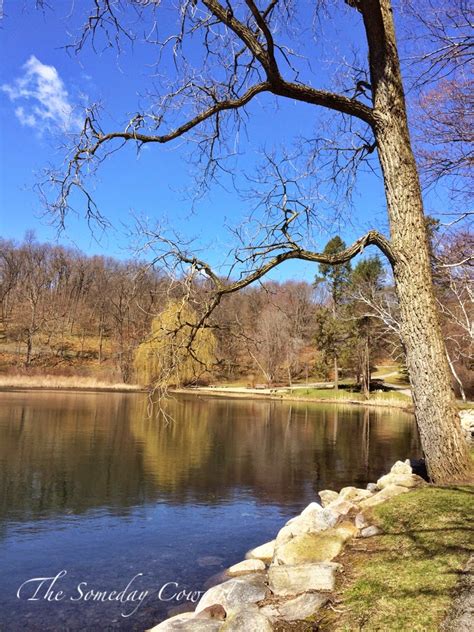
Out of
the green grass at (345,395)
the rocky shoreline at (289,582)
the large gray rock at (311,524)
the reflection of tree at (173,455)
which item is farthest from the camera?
the green grass at (345,395)

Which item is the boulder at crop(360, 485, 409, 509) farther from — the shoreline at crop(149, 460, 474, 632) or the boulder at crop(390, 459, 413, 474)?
the boulder at crop(390, 459, 413, 474)

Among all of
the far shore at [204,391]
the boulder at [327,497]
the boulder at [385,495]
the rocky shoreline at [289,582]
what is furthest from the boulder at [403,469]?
the far shore at [204,391]

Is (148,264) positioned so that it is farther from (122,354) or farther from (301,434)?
(122,354)

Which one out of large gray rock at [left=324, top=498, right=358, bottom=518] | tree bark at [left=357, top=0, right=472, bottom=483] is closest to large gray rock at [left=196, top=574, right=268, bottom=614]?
large gray rock at [left=324, top=498, right=358, bottom=518]

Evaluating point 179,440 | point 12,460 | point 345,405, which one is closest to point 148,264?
point 12,460

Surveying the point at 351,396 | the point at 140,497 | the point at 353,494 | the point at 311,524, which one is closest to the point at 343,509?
the point at 311,524

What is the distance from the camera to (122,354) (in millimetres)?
46281

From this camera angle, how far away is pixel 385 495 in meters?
6.41

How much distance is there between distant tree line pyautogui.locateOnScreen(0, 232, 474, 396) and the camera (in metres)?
6.30

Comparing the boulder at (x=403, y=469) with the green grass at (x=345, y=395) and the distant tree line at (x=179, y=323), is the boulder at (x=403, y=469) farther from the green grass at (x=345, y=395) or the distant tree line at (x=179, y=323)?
the green grass at (x=345, y=395)

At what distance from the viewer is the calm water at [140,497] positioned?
618 cm

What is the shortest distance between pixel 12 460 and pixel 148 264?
9590 mm

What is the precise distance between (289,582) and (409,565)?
1.01 metres

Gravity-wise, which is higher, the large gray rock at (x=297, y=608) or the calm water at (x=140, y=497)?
the large gray rock at (x=297, y=608)
